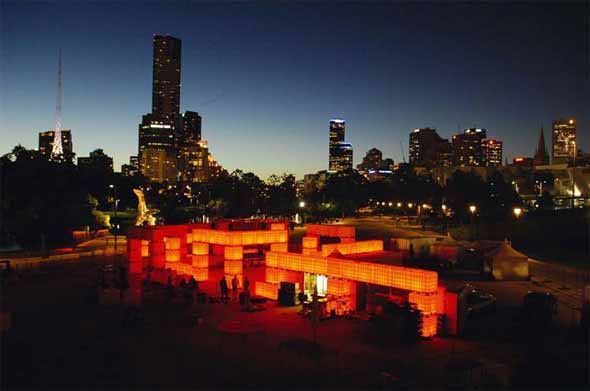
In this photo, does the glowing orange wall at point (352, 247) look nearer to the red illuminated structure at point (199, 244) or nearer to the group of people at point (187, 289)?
the red illuminated structure at point (199, 244)

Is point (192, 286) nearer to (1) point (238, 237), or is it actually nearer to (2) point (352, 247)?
(1) point (238, 237)

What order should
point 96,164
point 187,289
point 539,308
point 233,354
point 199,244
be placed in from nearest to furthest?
point 233,354 < point 539,308 < point 187,289 < point 199,244 < point 96,164

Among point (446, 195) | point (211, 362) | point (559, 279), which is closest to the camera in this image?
point (211, 362)

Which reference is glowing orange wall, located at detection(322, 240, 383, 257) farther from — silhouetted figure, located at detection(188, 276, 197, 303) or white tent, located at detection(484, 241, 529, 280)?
white tent, located at detection(484, 241, 529, 280)

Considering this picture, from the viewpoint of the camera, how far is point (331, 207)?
254ft

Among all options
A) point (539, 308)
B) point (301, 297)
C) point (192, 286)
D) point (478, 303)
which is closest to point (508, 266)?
point (478, 303)

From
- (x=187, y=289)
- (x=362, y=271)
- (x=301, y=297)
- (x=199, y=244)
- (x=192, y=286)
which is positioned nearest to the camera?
(x=362, y=271)

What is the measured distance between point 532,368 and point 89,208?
42.5 metres

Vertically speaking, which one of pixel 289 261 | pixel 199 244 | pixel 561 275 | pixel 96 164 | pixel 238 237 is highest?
pixel 96 164

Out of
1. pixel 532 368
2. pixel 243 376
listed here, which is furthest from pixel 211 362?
pixel 532 368

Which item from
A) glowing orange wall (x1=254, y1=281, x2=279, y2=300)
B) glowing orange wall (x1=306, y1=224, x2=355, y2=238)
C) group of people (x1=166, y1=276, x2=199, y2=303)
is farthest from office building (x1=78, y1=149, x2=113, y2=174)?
glowing orange wall (x1=254, y1=281, x2=279, y2=300)

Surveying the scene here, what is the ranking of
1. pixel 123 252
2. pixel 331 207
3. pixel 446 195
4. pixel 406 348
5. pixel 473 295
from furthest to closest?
pixel 331 207, pixel 446 195, pixel 123 252, pixel 473 295, pixel 406 348

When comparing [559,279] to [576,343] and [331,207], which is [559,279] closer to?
[576,343]

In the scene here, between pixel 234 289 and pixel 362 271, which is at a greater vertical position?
pixel 362 271
